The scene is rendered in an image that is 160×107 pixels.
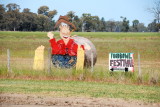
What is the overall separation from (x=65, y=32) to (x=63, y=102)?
769cm

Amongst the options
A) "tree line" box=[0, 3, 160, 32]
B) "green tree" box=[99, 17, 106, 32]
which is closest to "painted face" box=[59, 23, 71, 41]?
"tree line" box=[0, 3, 160, 32]

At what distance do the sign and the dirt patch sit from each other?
14.9 feet

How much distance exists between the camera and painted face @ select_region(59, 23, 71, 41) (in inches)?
734

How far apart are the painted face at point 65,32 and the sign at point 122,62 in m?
3.06

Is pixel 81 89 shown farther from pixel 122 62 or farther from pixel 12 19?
pixel 12 19

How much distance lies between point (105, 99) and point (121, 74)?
4342 millimetres

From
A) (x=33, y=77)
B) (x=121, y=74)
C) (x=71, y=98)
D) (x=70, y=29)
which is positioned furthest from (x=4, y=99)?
(x=70, y=29)

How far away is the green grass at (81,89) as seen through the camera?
12.8 meters

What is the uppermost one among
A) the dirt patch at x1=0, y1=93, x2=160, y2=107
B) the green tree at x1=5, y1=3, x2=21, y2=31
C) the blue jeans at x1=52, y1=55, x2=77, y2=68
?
the green tree at x1=5, y1=3, x2=21, y2=31

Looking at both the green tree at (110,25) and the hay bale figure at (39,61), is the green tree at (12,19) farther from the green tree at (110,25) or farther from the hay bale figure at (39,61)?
the green tree at (110,25)

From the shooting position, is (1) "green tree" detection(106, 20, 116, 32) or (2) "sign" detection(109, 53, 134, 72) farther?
(1) "green tree" detection(106, 20, 116, 32)

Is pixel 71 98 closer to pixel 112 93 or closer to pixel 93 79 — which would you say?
pixel 112 93

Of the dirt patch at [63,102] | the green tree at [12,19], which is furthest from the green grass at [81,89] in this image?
the green tree at [12,19]

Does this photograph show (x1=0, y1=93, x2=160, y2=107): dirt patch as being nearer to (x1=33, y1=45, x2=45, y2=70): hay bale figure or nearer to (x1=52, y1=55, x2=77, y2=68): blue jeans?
(x1=33, y1=45, x2=45, y2=70): hay bale figure
